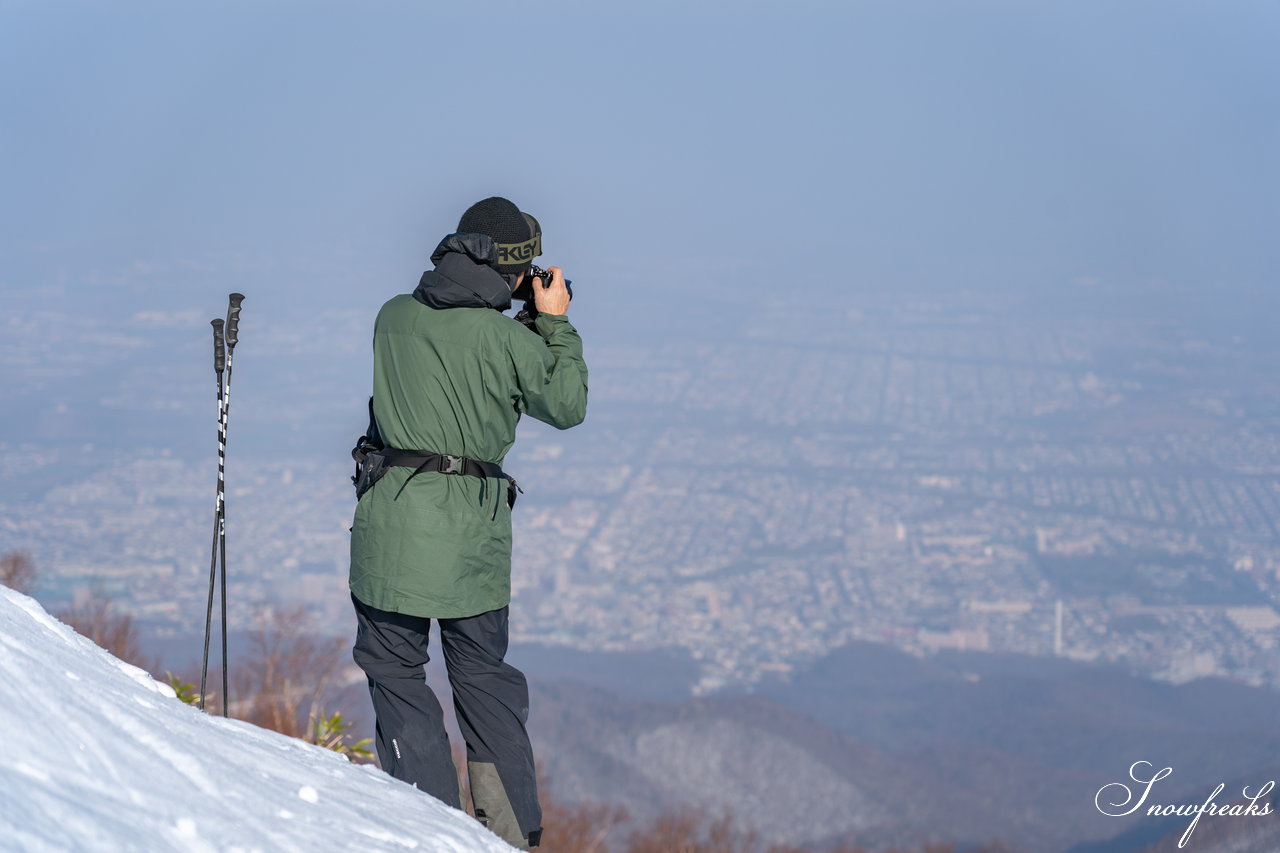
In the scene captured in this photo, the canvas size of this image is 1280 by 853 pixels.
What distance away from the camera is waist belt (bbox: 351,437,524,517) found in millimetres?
3904

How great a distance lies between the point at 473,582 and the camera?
3924 millimetres

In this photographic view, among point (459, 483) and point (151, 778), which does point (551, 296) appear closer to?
point (459, 483)

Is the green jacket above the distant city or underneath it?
above

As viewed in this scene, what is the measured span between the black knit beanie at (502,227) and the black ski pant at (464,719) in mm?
1136

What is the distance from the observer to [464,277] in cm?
387

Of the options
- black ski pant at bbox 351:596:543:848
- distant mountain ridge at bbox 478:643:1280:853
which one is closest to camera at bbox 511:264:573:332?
black ski pant at bbox 351:596:543:848

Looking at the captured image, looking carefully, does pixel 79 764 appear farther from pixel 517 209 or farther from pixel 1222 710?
pixel 1222 710

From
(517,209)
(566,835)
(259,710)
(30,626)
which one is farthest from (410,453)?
(566,835)

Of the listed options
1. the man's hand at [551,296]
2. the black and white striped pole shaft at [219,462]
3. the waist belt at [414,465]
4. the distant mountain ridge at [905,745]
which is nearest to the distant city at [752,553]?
the distant mountain ridge at [905,745]

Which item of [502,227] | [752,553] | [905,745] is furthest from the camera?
[752,553]

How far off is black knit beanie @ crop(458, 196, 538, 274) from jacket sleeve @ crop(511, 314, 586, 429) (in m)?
0.26

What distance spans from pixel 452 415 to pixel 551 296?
0.50 m

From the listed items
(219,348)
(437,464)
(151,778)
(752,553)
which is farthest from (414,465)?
(752,553)

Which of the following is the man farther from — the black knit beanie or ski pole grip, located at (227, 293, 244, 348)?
ski pole grip, located at (227, 293, 244, 348)
